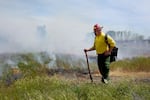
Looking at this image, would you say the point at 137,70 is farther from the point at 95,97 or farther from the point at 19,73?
the point at 95,97

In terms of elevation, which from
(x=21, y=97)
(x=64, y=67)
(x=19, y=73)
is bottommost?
(x=64, y=67)

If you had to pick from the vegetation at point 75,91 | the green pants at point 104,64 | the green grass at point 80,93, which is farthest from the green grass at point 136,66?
the green grass at point 80,93

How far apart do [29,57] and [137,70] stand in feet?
17.4

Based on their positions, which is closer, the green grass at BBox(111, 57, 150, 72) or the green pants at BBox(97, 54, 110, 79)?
the green pants at BBox(97, 54, 110, 79)

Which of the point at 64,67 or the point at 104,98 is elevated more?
the point at 104,98

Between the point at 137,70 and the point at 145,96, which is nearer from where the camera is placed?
the point at 145,96

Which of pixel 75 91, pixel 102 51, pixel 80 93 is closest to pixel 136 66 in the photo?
pixel 102 51

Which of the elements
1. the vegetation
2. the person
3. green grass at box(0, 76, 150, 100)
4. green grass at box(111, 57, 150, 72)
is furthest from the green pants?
green grass at box(111, 57, 150, 72)

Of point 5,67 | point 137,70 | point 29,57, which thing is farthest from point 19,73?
point 137,70

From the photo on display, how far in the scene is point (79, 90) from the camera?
10.4m

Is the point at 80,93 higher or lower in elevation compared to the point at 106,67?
higher

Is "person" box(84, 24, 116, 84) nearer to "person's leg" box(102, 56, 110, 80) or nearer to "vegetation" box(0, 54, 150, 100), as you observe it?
"person's leg" box(102, 56, 110, 80)

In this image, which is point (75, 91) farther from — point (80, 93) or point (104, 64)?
point (104, 64)

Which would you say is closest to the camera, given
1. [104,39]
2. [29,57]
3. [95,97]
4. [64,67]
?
[95,97]
